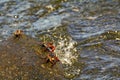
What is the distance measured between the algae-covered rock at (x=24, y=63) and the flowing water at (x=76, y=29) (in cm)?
88

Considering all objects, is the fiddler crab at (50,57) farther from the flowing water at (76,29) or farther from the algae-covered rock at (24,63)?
the flowing water at (76,29)

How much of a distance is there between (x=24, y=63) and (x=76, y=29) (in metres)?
3.62

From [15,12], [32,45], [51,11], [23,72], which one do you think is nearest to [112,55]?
[32,45]

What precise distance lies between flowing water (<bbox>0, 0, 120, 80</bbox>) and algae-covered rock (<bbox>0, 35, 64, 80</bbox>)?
2.87 ft

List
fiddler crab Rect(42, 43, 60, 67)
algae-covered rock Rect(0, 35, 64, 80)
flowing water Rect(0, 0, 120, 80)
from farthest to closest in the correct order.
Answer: flowing water Rect(0, 0, 120, 80) → fiddler crab Rect(42, 43, 60, 67) → algae-covered rock Rect(0, 35, 64, 80)

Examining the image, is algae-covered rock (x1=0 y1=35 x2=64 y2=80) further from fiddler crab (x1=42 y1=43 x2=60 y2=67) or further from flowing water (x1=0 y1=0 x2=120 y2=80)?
flowing water (x1=0 y1=0 x2=120 y2=80)

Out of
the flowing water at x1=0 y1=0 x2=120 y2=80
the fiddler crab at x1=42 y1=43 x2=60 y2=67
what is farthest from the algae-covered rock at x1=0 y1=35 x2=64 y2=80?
the flowing water at x1=0 y1=0 x2=120 y2=80

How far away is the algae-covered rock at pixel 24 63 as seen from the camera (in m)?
5.04

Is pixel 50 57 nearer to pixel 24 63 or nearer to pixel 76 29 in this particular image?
pixel 24 63

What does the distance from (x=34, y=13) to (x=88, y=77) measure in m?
4.40

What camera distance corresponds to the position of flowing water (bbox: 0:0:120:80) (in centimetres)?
658

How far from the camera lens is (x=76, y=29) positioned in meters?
8.55

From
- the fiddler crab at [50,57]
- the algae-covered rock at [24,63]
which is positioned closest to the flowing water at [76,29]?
the fiddler crab at [50,57]

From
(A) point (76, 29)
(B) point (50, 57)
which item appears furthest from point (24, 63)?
(A) point (76, 29)
